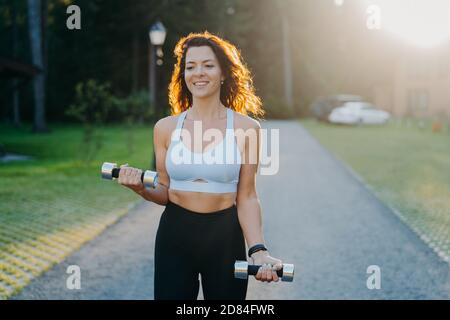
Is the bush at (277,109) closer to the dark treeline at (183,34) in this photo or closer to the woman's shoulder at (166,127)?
the dark treeline at (183,34)

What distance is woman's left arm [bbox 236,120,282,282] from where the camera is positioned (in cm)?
274

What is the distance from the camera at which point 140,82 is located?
43062 millimetres

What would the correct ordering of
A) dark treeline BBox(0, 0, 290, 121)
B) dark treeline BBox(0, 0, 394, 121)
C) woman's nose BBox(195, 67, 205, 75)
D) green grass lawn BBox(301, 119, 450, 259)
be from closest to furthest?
1. woman's nose BBox(195, 67, 205, 75)
2. green grass lawn BBox(301, 119, 450, 259)
3. dark treeline BBox(0, 0, 290, 121)
4. dark treeline BBox(0, 0, 394, 121)

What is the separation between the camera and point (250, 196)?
2857 millimetres

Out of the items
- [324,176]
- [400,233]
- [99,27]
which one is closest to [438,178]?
[324,176]

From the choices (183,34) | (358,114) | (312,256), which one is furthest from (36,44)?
(312,256)

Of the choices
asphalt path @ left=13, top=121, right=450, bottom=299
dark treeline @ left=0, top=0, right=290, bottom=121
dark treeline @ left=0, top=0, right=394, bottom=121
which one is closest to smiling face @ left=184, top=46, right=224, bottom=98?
asphalt path @ left=13, top=121, right=450, bottom=299

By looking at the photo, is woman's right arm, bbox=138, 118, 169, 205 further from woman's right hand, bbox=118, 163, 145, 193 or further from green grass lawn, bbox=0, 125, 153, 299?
green grass lawn, bbox=0, 125, 153, 299

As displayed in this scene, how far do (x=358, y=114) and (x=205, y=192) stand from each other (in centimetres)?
3504

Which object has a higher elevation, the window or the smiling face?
the smiling face

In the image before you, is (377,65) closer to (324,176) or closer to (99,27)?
(99,27)

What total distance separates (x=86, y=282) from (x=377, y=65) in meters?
49.0

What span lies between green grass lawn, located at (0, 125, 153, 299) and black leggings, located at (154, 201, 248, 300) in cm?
289
